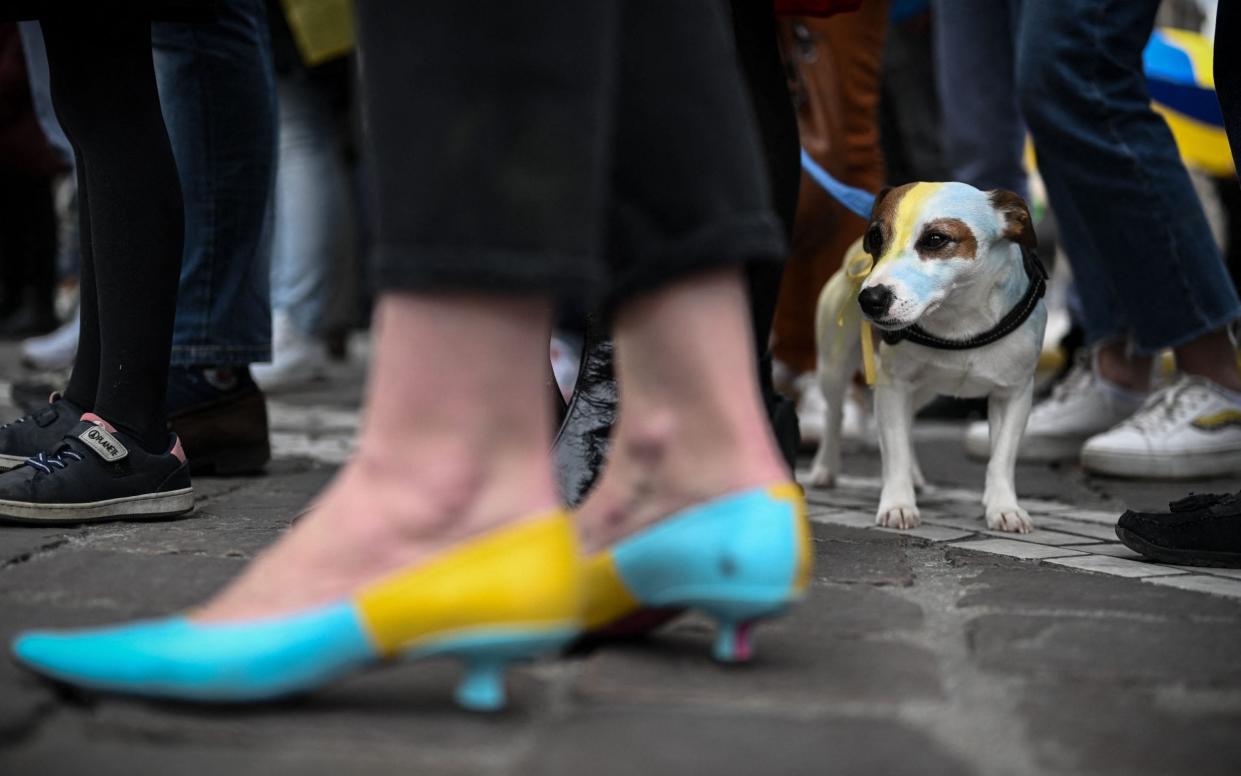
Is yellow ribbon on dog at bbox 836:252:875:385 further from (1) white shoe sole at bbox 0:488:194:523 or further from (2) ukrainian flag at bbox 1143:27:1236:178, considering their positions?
(2) ukrainian flag at bbox 1143:27:1236:178

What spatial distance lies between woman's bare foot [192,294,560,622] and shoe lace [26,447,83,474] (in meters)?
1.16

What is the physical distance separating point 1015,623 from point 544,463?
761 millimetres

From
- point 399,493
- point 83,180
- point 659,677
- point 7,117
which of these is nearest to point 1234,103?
point 659,677

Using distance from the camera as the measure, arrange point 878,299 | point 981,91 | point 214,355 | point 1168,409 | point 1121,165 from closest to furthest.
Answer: point 878,299 → point 214,355 → point 1121,165 → point 1168,409 → point 981,91

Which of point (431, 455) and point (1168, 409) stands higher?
point (431, 455)

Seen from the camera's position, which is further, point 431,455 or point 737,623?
point 737,623

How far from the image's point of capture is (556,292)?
4.05 feet

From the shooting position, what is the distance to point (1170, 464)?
332 cm

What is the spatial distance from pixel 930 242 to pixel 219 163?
163 centimetres

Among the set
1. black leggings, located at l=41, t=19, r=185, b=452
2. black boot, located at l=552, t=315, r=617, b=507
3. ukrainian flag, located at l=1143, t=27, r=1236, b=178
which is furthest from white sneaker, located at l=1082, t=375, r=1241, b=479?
black leggings, located at l=41, t=19, r=185, b=452

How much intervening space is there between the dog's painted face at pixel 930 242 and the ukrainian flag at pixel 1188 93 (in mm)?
2270

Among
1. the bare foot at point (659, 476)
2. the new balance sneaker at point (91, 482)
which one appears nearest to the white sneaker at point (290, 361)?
the new balance sneaker at point (91, 482)

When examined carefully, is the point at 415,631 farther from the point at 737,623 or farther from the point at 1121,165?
the point at 1121,165

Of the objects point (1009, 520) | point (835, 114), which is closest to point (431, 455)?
point (1009, 520)
